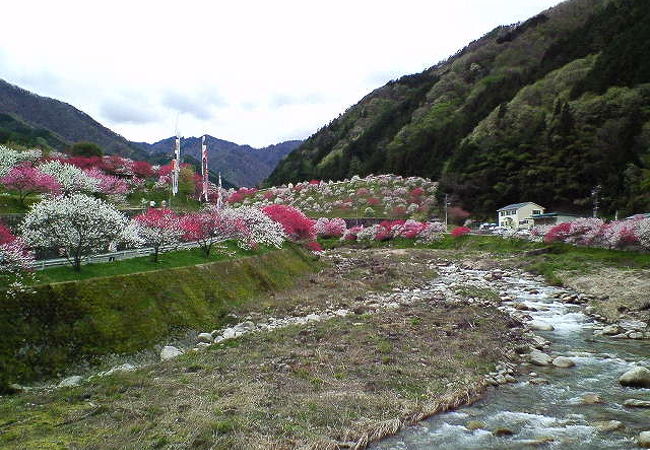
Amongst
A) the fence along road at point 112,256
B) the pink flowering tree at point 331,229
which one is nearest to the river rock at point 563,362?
the fence along road at point 112,256

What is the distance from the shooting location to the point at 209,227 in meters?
29.6

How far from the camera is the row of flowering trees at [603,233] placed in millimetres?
34869

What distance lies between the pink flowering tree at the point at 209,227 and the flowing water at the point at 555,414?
2128 centimetres

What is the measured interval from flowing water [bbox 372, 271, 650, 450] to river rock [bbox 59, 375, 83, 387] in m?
9.94

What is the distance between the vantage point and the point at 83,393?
471 inches

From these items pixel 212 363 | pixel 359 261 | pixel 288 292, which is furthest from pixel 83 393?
pixel 359 261

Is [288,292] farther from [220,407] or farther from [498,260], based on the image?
[498,260]

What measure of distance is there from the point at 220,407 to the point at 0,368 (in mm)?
7561

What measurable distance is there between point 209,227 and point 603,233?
37954 mm

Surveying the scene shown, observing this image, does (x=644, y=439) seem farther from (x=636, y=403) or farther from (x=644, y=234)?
(x=644, y=234)

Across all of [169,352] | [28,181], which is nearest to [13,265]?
[169,352]

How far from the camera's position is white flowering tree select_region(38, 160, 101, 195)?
40.1 metres

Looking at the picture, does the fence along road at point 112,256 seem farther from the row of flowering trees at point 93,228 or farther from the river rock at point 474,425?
the river rock at point 474,425

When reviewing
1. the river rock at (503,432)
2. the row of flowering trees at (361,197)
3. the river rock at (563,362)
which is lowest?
the river rock at (563,362)
